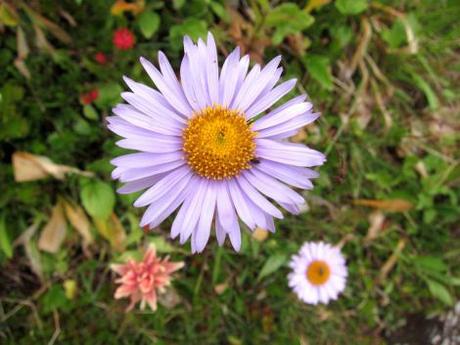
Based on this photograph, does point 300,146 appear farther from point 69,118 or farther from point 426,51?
point 426,51

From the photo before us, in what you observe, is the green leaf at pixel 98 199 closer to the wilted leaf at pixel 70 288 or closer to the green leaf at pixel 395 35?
the wilted leaf at pixel 70 288

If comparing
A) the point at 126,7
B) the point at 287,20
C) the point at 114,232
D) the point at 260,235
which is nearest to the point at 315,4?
the point at 287,20

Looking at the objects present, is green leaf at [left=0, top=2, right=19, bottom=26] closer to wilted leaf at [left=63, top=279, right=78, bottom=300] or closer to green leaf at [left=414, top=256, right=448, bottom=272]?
wilted leaf at [left=63, top=279, right=78, bottom=300]

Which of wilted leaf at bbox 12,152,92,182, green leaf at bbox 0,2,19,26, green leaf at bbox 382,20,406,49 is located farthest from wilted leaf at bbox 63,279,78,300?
green leaf at bbox 382,20,406,49

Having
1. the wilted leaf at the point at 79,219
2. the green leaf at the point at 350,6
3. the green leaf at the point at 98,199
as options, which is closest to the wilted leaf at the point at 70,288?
the wilted leaf at the point at 79,219

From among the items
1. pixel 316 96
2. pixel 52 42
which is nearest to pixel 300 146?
pixel 316 96

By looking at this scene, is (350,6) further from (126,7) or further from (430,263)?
(430,263)
